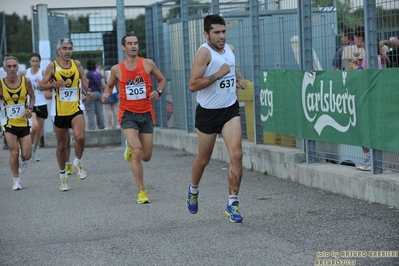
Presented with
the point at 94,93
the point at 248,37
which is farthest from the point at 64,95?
the point at 94,93

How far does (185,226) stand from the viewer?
8547mm

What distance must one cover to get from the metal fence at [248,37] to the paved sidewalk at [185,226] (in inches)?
45.0

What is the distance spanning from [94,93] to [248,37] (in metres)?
7.36

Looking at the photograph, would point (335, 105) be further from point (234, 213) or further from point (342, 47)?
point (234, 213)

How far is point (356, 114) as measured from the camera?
9898 millimetres

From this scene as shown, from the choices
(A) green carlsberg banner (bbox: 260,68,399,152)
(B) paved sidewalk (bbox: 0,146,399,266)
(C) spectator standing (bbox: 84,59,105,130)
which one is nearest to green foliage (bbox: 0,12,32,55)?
(C) spectator standing (bbox: 84,59,105,130)

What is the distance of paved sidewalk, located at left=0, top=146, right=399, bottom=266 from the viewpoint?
708 cm

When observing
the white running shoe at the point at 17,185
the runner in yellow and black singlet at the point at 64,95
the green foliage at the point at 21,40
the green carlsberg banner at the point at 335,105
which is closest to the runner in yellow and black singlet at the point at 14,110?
the white running shoe at the point at 17,185

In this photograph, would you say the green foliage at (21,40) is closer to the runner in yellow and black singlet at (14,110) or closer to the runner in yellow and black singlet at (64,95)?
the runner in yellow and black singlet at (14,110)

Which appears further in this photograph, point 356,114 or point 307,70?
point 307,70

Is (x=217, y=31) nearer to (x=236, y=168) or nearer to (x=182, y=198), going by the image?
(x=236, y=168)

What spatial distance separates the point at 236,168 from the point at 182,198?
2.20 meters

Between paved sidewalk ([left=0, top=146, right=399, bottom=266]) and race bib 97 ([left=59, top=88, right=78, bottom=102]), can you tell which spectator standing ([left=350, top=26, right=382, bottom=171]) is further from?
race bib 97 ([left=59, top=88, right=78, bottom=102])

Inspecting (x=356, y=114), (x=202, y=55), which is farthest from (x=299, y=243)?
(x=356, y=114)
